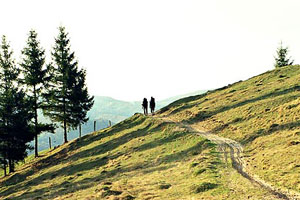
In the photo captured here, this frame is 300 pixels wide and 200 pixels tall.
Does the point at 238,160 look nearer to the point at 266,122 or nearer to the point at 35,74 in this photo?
the point at 266,122

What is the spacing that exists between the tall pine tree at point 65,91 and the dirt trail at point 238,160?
2425cm

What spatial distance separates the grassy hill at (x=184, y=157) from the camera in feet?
Answer: 44.2

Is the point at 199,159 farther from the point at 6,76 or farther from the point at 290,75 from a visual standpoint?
the point at 6,76

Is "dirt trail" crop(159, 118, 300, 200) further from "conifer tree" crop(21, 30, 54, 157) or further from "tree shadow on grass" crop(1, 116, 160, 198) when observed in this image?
"conifer tree" crop(21, 30, 54, 157)

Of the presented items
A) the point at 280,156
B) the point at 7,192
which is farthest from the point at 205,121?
the point at 7,192

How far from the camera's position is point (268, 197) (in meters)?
10.3

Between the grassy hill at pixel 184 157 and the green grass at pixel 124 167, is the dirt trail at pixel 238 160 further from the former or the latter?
the green grass at pixel 124 167

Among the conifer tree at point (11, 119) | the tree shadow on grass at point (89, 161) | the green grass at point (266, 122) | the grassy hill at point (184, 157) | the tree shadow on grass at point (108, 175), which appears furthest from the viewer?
the conifer tree at point (11, 119)

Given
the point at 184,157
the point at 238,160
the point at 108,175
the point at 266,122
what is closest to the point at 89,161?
the point at 108,175

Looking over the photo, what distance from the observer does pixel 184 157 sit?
20.2 metres

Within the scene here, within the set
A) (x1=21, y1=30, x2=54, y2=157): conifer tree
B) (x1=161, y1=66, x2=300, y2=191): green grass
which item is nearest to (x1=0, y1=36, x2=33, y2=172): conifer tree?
(x1=21, y1=30, x2=54, y2=157): conifer tree

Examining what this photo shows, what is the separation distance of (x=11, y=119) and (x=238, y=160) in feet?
108

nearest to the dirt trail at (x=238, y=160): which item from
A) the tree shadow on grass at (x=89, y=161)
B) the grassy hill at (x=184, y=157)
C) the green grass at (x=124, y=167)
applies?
the grassy hill at (x=184, y=157)

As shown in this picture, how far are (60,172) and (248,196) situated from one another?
23.9m
